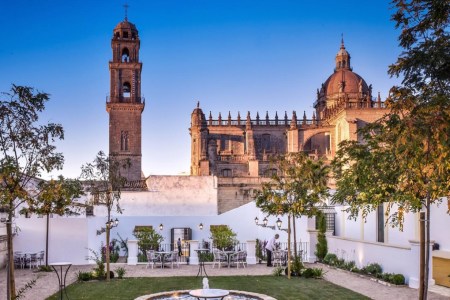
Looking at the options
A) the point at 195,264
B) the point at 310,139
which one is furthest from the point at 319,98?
the point at 195,264

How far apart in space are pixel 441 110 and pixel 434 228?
500 inches

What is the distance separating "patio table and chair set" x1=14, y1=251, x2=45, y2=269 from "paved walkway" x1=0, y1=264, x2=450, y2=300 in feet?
3.77

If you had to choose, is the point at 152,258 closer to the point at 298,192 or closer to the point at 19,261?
the point at 19,261

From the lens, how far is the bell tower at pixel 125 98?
5628 cm

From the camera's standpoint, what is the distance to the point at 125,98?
57281 millimetres

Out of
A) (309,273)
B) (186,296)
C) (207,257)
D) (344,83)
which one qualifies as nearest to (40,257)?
(207,257)

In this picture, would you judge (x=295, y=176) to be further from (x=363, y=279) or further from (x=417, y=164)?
(x=417, y=164)

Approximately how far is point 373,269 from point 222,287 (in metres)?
5.72

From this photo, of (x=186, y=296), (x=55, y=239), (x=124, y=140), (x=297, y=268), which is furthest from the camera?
(x=124, y=140)

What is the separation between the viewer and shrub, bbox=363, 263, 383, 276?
1941cm

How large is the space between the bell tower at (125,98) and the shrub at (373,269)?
123 ft

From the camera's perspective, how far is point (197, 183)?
3791cm

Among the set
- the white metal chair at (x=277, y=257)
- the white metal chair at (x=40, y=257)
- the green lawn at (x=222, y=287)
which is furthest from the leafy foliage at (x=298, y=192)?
the white metal chair at (x=40, y=257)

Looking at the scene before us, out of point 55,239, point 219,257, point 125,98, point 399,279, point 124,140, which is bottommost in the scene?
point 219,257
